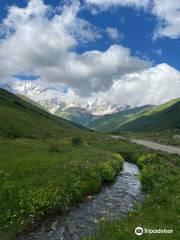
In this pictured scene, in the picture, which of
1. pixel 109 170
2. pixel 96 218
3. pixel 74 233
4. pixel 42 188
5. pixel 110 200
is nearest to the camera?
pixel 74 233

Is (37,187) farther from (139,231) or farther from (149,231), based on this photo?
(149,231)

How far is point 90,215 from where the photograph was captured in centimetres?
2264

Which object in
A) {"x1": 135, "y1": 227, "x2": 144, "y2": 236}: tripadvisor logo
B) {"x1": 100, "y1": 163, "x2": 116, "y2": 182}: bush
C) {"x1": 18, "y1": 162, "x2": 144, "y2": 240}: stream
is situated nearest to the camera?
{"x1": 135, "y1": 227, "x2": 144, "y2": 236}: tripadvisor logo

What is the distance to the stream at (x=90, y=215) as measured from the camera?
61.9ft

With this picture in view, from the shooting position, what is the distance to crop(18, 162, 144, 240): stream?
1888 centimetres

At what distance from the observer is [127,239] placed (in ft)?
50.4

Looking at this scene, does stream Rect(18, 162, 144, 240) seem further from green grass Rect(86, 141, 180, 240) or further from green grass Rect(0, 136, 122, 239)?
green grass Rect(86, 141, 180, 240)

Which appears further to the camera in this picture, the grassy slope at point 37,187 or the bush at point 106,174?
the bush at point 106,174

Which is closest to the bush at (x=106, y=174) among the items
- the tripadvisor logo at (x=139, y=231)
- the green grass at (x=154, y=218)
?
the green grass at (x=154, y=218)

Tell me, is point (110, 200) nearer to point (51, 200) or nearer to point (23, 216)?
point (51, 200)

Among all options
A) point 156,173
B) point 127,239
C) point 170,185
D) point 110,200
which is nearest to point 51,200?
point 110,200

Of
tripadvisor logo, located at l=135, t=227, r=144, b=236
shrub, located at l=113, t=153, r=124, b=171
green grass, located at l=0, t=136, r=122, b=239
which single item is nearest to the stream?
green grass, located at l=0, t=136, r=122, b=239

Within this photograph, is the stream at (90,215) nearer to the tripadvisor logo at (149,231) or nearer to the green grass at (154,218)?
the green grass at (154,218)

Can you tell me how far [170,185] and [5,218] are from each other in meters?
17.0
